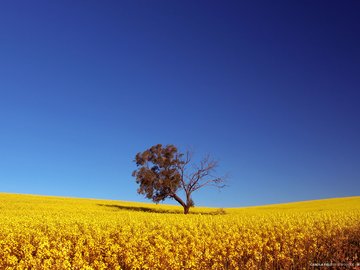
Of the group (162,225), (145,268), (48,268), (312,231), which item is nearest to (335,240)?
(312,231)

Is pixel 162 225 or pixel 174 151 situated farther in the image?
pixel 174 151

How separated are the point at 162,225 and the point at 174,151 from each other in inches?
1213

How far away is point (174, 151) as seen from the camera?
50.8 meters

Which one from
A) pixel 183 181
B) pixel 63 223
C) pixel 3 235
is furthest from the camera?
pixel 183 181

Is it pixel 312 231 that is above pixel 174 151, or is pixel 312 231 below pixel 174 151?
below

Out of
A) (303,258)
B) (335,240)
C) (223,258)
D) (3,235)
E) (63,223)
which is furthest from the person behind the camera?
(63,223)

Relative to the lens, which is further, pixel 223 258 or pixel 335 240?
pixel 335 240

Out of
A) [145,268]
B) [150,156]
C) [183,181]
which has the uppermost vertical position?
[150,156]

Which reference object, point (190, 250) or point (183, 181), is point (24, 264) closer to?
point (190, 250)

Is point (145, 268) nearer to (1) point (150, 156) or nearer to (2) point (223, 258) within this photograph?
(2) point (223, 258)

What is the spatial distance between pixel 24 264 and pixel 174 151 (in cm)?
4057

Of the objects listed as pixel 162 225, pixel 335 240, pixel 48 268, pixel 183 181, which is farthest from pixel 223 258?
pixel 183 181

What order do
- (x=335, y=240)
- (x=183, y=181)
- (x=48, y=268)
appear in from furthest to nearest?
(x=183, y=181), (x=335, y=240), (x=48, y=268)

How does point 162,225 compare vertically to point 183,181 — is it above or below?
below
